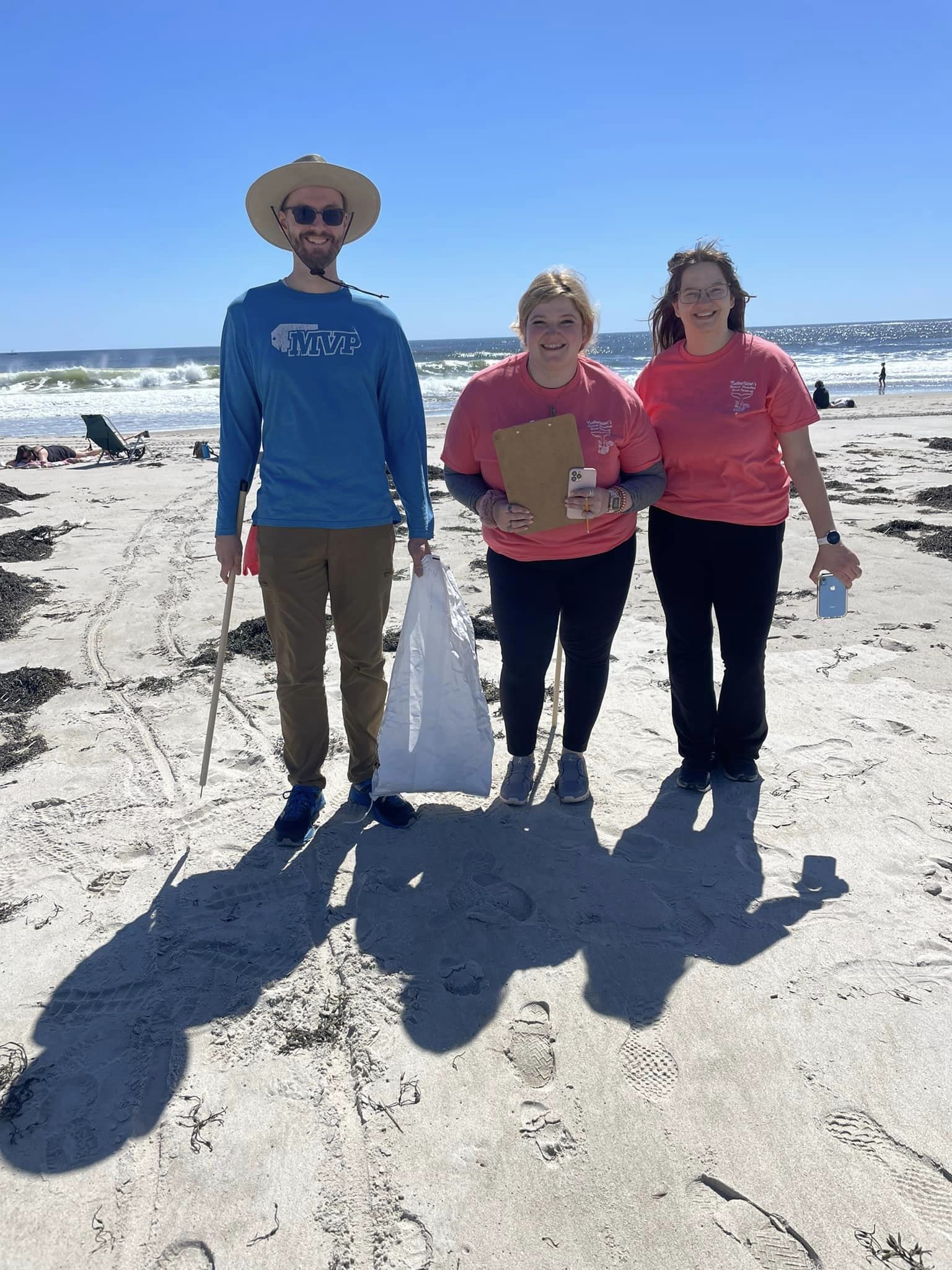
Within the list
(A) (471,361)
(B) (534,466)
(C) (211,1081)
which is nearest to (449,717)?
(B) (534,466)

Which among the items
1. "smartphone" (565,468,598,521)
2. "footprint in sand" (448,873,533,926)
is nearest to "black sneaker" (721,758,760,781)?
"footprint in sand" (448,873,533,926)

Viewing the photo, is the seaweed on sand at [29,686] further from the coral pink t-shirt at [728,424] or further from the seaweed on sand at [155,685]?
the coral pink t-shirt at [728,424]

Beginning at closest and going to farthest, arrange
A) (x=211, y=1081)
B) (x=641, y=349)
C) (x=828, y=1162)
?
1. (x=828, y=1162)
2. (x=211, y=1081)
3. (x=641, y=349)

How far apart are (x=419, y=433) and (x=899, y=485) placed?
720 centimetres

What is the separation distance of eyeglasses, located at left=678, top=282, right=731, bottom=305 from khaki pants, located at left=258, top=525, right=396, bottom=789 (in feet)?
4.08

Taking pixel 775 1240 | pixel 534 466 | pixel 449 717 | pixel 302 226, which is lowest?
pixel 775 1240

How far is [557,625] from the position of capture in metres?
3.01

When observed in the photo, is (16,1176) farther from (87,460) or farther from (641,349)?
(641,349)

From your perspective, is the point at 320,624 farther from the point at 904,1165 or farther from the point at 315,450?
the point at 904,1165

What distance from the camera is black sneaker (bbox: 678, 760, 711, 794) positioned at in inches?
122

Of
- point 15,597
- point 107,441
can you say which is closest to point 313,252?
point 15,597

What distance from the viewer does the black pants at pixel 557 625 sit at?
2.83m

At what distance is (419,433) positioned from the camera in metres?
2.75

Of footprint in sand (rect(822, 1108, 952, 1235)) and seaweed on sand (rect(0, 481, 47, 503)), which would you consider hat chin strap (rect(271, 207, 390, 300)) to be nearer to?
footprint in sand (rect(822, 1108, 952, 1235))
